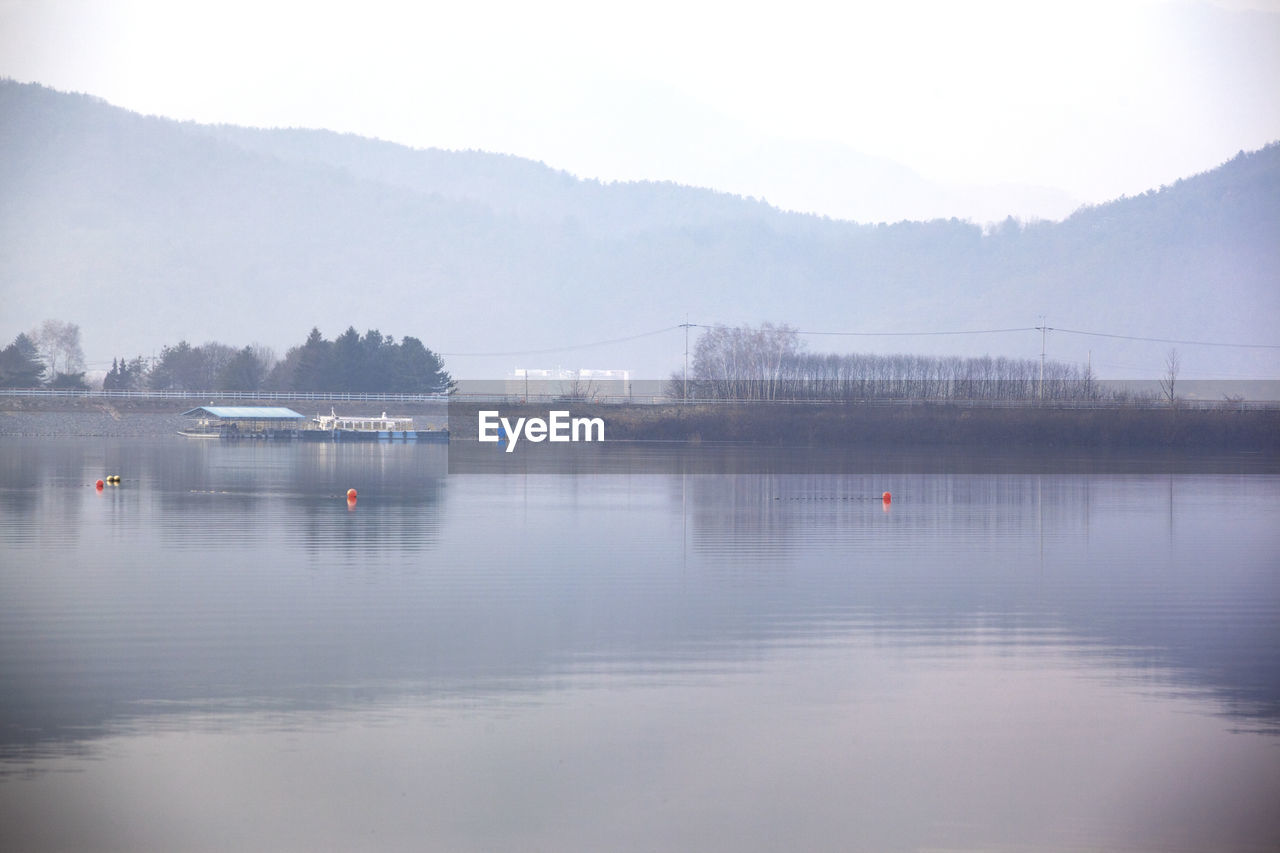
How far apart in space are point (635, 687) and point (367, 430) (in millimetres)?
91003

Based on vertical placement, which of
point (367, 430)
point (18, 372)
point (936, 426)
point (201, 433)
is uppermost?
point (18, 372)

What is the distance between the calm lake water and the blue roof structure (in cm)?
8220

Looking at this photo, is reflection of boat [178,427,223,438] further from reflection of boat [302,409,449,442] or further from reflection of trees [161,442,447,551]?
reflection of trees [161,442,447,551]

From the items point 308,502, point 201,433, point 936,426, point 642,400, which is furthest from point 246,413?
point 308,502

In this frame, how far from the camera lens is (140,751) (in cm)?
966

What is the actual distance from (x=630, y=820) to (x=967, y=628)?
24.8 feet

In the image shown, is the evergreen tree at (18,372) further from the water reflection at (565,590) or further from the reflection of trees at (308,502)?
the water reflection at (565,590)

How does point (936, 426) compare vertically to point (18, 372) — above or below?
below

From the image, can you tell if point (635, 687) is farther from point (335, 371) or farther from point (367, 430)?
point (335, 371)

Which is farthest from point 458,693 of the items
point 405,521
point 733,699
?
point 405,521

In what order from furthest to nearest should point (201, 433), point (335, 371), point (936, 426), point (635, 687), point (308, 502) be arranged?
point (335, 371), point (201, 433), point (936, 426), point (308, 502), point (635, 687)

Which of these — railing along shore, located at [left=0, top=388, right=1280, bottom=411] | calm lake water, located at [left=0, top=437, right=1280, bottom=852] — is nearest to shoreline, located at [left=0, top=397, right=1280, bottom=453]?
railing along shore, located at [left=0, top=388, right=1280, bottom=411]

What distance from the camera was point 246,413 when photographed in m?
108

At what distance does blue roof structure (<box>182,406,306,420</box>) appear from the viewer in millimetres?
105488
